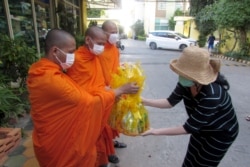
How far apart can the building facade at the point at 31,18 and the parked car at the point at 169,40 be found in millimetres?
10684

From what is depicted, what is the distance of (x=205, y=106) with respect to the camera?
5.05 feet

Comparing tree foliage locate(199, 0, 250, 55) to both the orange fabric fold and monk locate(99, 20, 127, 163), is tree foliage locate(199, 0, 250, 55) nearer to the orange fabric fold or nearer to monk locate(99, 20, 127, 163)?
monk locate(99, 20, 127, 163)

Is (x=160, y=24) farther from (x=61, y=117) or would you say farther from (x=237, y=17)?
(x=61, y=117)

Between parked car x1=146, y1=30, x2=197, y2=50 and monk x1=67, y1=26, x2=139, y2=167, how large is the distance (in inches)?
632

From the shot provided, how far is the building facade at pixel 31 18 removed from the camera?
499cm

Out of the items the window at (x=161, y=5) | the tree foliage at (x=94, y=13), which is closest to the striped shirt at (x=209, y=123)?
the tree foliage at (x=94, y=13)

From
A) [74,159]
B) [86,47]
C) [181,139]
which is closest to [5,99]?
[86,47]

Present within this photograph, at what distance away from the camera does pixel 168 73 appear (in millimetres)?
8688

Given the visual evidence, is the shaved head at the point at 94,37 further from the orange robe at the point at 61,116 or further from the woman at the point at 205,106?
the woman at the point at 205,106

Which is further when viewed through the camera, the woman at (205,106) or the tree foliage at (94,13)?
the tree foliage at (94,13)

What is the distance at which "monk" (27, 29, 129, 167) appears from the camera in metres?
1.56

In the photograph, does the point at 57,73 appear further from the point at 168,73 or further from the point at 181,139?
the point at 168,73

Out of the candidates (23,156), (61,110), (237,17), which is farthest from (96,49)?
(237,17)

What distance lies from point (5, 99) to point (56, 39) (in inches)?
74.7
